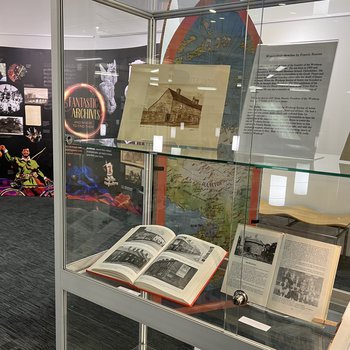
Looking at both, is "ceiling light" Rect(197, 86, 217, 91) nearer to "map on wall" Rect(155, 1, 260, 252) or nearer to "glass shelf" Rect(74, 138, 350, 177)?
"map on wall" Rect(155, 1, 260, 252)

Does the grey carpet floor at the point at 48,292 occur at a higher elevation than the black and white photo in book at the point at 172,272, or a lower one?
lower

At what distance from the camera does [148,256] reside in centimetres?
145

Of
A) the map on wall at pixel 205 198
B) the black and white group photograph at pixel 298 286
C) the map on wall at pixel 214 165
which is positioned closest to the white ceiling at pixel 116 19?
the map on wall at pixel 214 165

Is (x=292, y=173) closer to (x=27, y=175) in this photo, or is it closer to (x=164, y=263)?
(x=164, y=263)

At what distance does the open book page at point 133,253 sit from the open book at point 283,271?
13.4 inches

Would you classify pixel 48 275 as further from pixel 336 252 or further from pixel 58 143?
pixel 336 252

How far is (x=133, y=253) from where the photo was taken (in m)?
1.50

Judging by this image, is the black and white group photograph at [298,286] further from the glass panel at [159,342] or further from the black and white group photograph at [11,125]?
the black and white group photograph at [11,125]

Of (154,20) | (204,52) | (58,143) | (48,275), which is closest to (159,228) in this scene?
(58,143)

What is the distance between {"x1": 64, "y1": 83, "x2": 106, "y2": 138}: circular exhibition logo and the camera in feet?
4.86

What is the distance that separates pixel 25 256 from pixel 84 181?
7.67 ft

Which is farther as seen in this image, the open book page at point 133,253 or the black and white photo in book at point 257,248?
the open book page at point 133,253

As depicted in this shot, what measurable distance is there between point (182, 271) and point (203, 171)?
0.39 m

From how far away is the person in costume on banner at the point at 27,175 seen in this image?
5816mm
